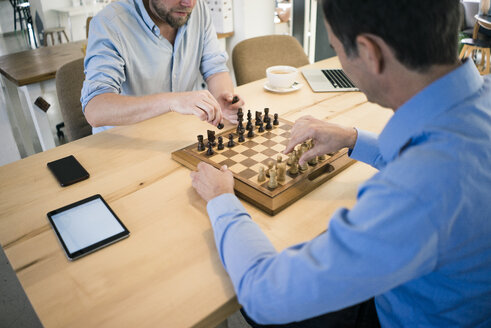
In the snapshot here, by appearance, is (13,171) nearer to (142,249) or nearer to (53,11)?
(142,249)

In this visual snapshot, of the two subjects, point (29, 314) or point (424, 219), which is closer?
point (424, 219)

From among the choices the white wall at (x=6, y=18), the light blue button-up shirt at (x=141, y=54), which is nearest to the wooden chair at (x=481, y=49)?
the light blue button-up shirt at (x=141, y=54)

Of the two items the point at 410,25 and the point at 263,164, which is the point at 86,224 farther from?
the point at 410,25

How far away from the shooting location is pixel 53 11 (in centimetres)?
569

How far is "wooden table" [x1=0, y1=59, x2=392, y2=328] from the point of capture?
71 centimetres

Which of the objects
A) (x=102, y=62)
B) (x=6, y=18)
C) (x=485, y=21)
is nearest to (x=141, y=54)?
(x=102, y=62)

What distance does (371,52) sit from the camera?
65cm

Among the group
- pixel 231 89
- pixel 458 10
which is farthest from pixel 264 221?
pixel 231 89

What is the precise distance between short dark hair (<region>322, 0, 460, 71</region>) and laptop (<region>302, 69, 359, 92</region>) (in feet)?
3.78

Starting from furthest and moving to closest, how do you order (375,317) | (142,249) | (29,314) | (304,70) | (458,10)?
Result: (304,70) → (29,314) → (375,317) → (142,249) → (458,10)

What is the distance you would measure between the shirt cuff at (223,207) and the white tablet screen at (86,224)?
233 mm

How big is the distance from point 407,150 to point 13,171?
119 centimetres

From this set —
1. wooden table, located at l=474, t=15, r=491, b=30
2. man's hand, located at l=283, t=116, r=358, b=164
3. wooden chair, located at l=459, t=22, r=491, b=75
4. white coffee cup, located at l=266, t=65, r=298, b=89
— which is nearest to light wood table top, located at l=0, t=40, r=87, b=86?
white coffee cup, located at l=266, t=65, r=298, b=89

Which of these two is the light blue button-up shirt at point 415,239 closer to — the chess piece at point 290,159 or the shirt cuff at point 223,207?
the shirt cuff at point 223,207
